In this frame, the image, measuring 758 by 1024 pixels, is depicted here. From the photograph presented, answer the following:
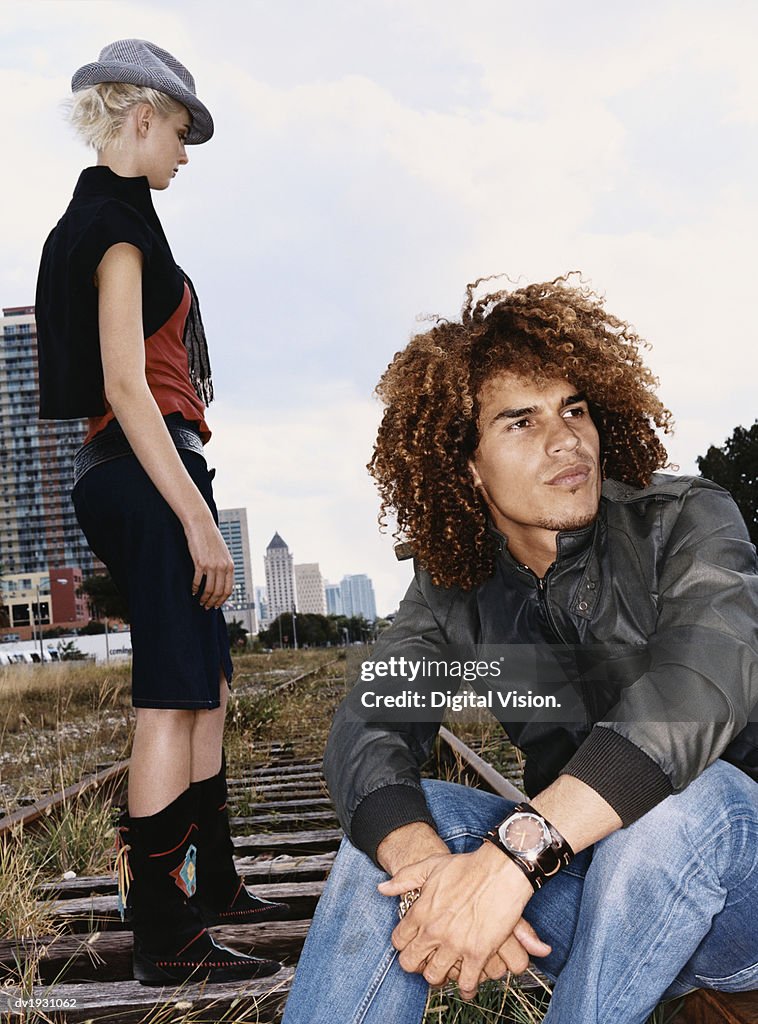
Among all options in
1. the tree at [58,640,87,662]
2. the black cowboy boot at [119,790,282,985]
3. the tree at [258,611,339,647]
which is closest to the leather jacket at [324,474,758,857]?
the black cowboy boot at [119,790,282,985]

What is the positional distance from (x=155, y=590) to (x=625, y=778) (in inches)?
43.4

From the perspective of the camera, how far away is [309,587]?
431 ft

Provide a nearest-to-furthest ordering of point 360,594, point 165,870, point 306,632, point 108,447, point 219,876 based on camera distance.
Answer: point 165,870 < point 108,447 < point 219,876 < point 306,632 < point 360,594

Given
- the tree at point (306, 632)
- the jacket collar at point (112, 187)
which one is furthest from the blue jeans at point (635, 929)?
the tree at point (306, 632)

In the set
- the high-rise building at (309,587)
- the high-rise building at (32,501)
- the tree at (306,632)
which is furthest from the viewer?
the high-rise building at (32,501)

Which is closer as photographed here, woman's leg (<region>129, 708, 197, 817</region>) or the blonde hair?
woman's leg (<region>129, 708, 197, 817</region>)

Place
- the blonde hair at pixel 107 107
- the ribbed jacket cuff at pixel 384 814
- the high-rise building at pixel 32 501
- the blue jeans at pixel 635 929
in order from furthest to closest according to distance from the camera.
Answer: the high-rise building at pixel 32 501, the blonde hair at pixel 107 107, the ribbed jacket cuff at pixel 384 814, the blue jeans at pixel 635 929

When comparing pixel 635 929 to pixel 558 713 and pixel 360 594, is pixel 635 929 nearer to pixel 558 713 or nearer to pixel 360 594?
pixel 558 713

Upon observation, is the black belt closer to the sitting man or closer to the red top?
the red top

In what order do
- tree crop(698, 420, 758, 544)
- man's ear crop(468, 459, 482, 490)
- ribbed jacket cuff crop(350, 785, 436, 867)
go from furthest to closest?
1. tree crop(698, 420, 758, 544)
2. man's ear crop(468, 459, 482, 490)
3. ribbed jacket cuff crop(350, 785, 436, 867)

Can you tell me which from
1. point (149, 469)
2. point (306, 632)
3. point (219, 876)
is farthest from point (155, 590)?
point (306, 632)

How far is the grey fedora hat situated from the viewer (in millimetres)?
2164

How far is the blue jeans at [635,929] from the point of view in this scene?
1.30 m

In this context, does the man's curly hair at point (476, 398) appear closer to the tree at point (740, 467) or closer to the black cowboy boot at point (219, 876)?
the black cowboy boot at point (219, 876)
